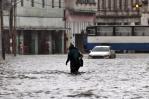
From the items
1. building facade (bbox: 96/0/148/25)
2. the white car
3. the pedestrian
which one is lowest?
building facade (bbox: 96/0/148/25)

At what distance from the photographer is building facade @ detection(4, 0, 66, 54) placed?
98.8 m

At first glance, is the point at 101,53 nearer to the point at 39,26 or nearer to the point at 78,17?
the point at 39,26

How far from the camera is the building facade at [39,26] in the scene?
98.8 metres

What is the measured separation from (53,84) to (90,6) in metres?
92.4

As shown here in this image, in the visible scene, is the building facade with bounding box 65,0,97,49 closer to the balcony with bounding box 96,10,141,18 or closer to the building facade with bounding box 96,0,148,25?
the building facade with bounding box 96,0,148,25

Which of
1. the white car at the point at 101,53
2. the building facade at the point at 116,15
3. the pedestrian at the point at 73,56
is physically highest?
the pedestrian at the point at 73,56

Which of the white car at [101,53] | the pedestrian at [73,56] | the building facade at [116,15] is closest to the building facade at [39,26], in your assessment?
the building facade at [116,15]

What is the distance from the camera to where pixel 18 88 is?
2450 cm

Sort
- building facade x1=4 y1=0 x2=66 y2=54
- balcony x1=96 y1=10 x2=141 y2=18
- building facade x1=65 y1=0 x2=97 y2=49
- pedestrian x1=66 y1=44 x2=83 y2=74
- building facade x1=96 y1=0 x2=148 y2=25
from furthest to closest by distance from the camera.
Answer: balcony x1=96 y1=10 x2=141 y2=18, building facade x1=96 y1=0 x2=148 y2=25, building facade x1=65 y1=0 x2=97 y2=49, building facade x1=4 y1=0 x2=66 y2=54, pedestrian x1=66 y1=44 x2=83 y2=74

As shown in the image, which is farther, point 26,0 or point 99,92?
point 26,0

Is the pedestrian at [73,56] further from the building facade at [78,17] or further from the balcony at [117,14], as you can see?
the balcony at [117,14]

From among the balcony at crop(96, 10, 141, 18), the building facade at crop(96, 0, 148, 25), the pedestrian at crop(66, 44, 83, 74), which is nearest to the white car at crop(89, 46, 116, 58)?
the pedestrian at crop(66, 44, 83, 74)

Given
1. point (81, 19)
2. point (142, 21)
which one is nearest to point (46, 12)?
point (81, 19)

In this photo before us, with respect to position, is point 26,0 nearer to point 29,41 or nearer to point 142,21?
point 29,41
